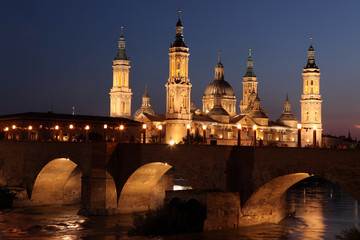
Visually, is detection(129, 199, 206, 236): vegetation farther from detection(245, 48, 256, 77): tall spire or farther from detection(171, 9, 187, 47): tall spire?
detection(245, 48, 256, 77): tall spire

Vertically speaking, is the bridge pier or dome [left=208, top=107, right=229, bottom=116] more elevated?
dome [left=208, top=107, right=229, bottom=116]

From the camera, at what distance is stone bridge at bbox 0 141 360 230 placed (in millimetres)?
32094

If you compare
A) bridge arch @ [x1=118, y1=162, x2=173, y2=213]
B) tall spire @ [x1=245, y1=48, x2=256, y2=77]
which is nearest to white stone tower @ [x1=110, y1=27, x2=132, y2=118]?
tall spire @ [x1=245, y1=48, x2=256, y2=77]

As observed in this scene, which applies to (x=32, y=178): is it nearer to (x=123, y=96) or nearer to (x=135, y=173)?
(x=135, y=173)

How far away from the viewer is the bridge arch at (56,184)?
169 feet

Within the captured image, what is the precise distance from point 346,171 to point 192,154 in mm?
10619

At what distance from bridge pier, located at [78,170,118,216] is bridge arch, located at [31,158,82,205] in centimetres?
756

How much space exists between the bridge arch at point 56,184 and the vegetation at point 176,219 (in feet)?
56.4

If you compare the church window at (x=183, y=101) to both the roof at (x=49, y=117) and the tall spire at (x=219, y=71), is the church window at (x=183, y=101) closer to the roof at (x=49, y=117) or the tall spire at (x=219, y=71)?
the roof at (x=49, y=117)

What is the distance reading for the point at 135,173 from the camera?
42688 millimetres

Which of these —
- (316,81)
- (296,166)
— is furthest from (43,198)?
(316,81)

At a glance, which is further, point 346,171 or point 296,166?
point 296,166

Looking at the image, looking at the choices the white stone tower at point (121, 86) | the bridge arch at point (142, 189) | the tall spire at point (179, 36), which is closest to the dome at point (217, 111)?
the white stone tower at point (121, 86)

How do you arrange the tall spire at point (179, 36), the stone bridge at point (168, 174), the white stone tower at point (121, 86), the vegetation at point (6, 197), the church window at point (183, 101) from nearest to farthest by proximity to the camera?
the stone bridge at point (168, 174)
the vegetation at point (6, 197)
the tall spire at point (179, 36)
the church window at point (183, 101)
the white stone tower at point (121, 86)
